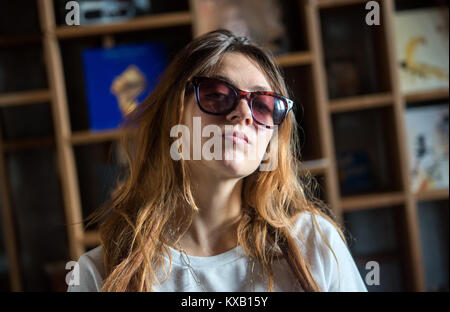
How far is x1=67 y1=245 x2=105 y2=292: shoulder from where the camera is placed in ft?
2.25

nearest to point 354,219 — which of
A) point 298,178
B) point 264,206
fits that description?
point 298,178

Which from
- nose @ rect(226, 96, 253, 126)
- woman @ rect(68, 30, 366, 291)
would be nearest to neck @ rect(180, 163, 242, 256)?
woman @ rect(68, 30, 366, 291)

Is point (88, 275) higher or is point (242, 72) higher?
point (242, 72)

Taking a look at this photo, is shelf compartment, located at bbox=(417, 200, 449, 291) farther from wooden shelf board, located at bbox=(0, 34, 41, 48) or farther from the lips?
wooden shelf board, located at bbox=(0, 34, 41, 48)

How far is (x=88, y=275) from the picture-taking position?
0.69m

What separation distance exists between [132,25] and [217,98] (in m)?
1.08

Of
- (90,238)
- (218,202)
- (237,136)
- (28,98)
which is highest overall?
(28,98)

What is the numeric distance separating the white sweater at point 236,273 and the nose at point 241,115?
8.9 inches

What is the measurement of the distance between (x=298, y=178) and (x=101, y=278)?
0.44 metres

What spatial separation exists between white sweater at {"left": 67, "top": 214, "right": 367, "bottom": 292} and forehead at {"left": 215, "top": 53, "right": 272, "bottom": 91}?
28cm

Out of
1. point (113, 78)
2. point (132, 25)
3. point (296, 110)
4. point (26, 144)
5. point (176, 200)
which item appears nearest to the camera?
point (176, 200)

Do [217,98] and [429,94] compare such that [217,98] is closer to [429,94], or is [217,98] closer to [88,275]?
[88,275]

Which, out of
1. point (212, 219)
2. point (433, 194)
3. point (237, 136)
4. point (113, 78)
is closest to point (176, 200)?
point (212, 219)

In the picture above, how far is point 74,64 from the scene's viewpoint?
6.33 ft
